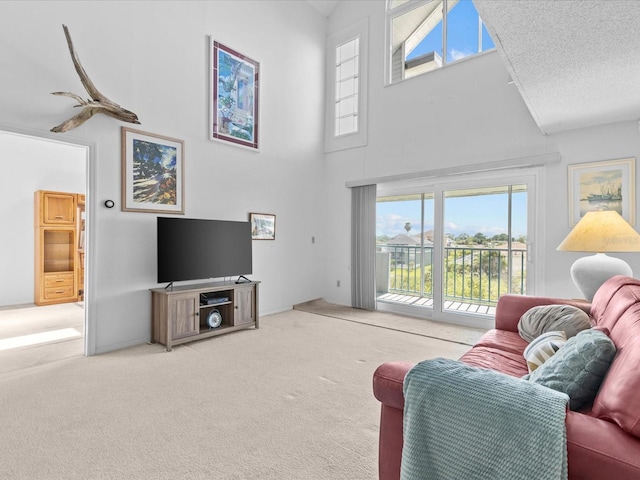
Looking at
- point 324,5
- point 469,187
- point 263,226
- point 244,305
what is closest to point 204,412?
point 244,305

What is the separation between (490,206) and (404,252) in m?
1.38

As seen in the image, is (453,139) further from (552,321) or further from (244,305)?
(244,305)

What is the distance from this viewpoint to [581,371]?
1.17 metres

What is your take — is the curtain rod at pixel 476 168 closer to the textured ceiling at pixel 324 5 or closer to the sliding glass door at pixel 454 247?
the sliding glass door at pixel 454 247

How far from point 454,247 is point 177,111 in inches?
153

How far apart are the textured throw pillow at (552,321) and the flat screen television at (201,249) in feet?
9.94

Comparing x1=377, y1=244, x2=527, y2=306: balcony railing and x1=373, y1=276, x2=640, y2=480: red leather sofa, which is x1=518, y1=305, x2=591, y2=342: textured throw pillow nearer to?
x1=373, y1=276, x2=640, y2=480: red leather sofa

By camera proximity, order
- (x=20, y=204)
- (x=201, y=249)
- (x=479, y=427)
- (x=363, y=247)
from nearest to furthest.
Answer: (x=479, y=427) < (x=201, y=249) < (x=363, y=247) < (x=20, y=204)

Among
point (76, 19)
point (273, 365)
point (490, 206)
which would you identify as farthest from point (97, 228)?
point (490, 206)

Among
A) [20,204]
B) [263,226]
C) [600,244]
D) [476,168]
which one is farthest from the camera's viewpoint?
[20,204]

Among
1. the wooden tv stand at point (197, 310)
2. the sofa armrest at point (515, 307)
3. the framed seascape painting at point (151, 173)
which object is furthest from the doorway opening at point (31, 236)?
the sofa armrest at point (515, 307)

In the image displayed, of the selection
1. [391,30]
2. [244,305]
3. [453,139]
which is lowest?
[244,305]

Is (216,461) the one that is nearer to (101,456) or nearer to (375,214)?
(101,456)

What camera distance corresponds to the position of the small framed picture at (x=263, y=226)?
4.72 m
